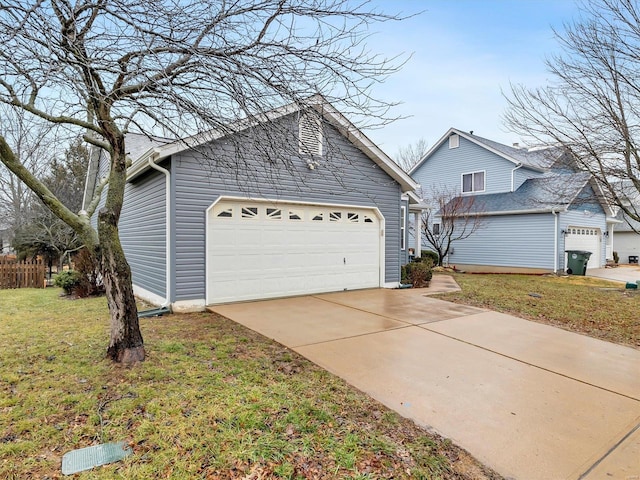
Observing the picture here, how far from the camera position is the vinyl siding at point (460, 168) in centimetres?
1802

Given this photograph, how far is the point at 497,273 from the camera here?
1678 cm

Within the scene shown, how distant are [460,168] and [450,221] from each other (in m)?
3.81

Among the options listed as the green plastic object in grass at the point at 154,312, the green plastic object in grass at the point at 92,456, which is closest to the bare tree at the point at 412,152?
the green plastic object in grass at the point at 154,312

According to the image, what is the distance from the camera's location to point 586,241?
1770 centimetres

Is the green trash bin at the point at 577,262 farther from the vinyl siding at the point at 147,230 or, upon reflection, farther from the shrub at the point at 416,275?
the vinyl siding at the point at 147,230

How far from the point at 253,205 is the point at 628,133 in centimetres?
881

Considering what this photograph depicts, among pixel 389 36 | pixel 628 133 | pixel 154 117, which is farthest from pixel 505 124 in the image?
pixel 154 117

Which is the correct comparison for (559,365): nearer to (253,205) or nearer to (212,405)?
(212,405)

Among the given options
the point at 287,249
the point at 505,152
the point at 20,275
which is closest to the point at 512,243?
the point at 505,152

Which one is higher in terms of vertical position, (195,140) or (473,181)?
(473,181)

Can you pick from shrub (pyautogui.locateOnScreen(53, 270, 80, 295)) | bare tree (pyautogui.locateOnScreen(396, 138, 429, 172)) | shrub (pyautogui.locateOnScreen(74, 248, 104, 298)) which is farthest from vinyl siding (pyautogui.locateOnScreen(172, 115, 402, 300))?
bare tree (pyautogui.locateOnScreen(396, 138, 429, 172))

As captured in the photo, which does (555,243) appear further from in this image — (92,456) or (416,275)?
(92,456)

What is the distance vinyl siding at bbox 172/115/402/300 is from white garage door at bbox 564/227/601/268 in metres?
10.7

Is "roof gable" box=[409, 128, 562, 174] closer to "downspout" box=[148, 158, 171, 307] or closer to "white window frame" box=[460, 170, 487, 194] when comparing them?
"white window frame" box=[460, 170, 487, 194]
